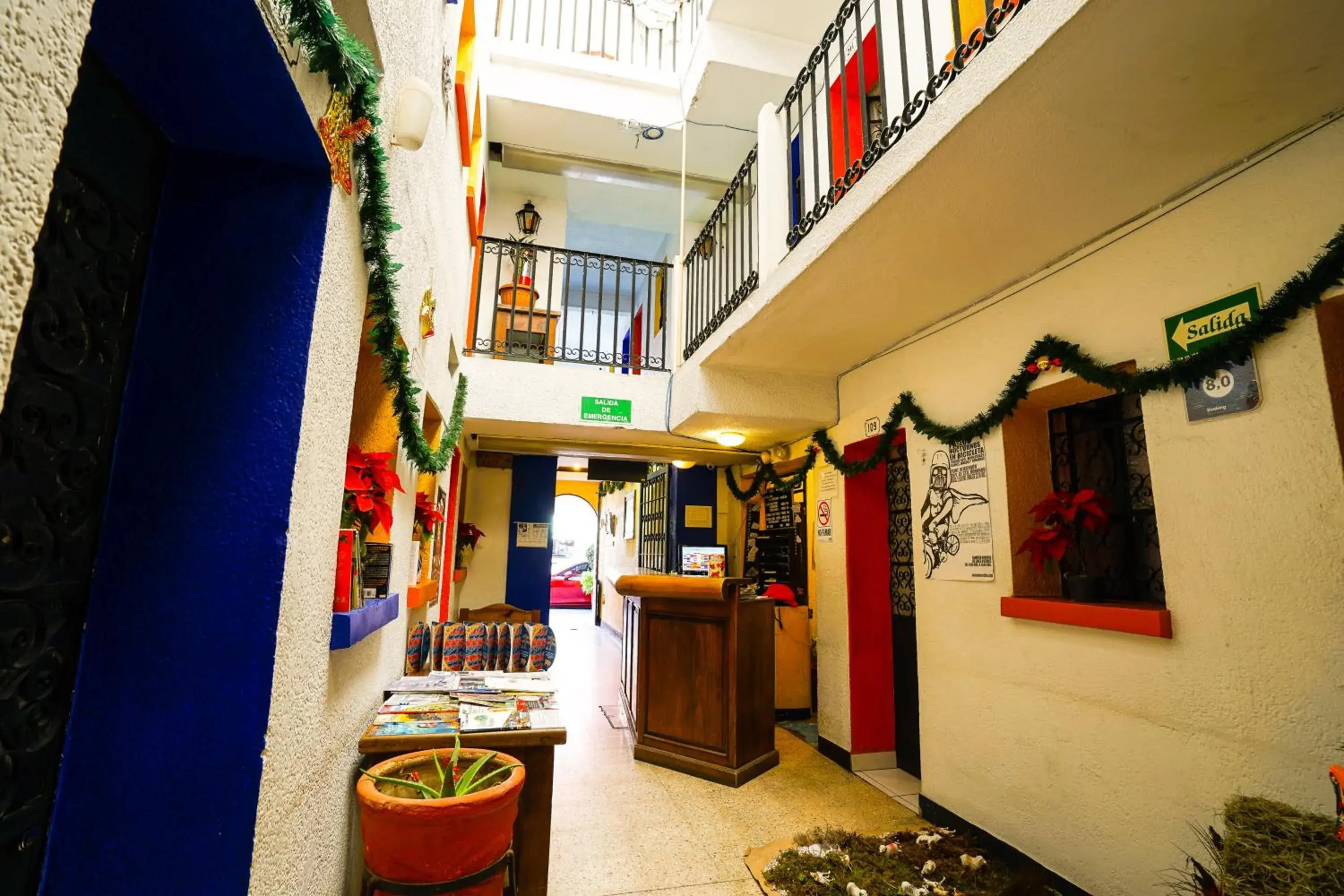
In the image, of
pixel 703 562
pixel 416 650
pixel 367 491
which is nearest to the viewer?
pixel 367 491

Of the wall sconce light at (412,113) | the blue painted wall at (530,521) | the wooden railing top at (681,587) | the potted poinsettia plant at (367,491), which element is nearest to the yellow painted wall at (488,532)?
the blue painted wall at (530,521)

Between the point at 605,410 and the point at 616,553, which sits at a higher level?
the point at 605,410

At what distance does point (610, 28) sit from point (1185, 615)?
6194 mm

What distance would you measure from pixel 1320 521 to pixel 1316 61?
3.99 ft

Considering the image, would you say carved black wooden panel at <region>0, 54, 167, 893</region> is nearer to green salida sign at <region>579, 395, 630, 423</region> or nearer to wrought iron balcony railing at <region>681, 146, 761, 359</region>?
wrought iron balcony railing at <region>681, 146, 761, 359</region>

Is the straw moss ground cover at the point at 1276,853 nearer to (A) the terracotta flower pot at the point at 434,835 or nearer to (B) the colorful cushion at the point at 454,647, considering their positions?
(A) the terracotta flower pot at the point at 434,835

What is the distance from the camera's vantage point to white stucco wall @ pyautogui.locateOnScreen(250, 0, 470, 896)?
112 centimetres

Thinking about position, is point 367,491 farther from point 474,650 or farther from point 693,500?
point 693,500

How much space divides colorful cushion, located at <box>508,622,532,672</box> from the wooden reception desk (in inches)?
36.7

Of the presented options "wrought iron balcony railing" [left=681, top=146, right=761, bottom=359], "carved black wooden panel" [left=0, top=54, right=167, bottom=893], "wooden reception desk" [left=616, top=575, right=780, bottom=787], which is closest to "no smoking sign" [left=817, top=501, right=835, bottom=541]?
"wooden reception desk" [left=616, top=575, right=780, bottom=787]

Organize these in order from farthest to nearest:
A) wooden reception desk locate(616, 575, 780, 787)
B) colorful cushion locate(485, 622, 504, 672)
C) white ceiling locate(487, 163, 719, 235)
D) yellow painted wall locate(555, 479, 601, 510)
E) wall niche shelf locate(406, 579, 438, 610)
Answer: yellow painted wall locate(555, 479, 601, 510)
white ceiling locate(487, 163, 719, 235)
wooden reception desk locate(616, 575, 780, 787)
colorful cushion locate(485, 622, 504, 672)
wall niche shelf locate(406, 579, 438, 610)

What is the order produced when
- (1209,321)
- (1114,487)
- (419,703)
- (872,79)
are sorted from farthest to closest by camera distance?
(872,79), (1114,487), (419,703), (1209,321)

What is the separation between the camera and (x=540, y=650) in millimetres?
3273

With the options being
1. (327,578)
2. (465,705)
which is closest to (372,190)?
(327,578)
